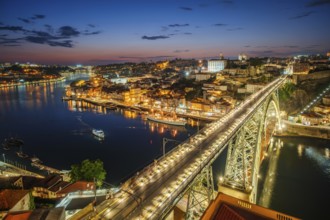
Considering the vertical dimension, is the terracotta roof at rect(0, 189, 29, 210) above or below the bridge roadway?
below

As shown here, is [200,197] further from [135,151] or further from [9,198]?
[135,151]

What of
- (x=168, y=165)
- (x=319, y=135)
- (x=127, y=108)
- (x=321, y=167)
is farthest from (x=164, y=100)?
(x=168, y=165)

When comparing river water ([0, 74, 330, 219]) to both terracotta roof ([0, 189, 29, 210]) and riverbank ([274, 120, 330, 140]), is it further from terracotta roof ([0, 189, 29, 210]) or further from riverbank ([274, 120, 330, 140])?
terracotta roof ([0, 189, 29, 210])

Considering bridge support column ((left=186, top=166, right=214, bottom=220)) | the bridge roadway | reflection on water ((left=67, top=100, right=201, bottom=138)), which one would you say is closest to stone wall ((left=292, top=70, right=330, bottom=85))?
reflection on water ((left=67, top=100, right=201, bottom=138))

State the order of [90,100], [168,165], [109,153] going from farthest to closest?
[90,100] < [109,153] < [168,165]

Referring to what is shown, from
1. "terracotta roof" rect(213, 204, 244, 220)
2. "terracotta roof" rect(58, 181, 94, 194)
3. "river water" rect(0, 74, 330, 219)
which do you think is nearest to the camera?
"terracotta roof" rect(213, 204, 244, 220)

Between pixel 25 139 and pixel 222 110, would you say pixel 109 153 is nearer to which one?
pixel 25 139

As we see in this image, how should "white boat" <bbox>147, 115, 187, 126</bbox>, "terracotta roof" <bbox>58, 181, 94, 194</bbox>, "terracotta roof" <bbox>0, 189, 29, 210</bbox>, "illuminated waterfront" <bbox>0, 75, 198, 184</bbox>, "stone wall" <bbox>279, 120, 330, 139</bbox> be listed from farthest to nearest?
"white boat" <bbox>147, 115, 187, 126</bbox>
"stone wall" <bbox>279, 120, 330, 139</bbox>
"illuminated waterfront" <bbox>0, 75, 198, 184</bbox>
"terracotta roof" <bbox>58, 181, 94, 194</bbox>
"terracotta roof" <bbox>0, 189, 29, 210</bbox>
